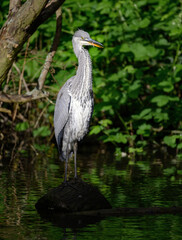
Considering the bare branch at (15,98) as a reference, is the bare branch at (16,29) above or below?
above

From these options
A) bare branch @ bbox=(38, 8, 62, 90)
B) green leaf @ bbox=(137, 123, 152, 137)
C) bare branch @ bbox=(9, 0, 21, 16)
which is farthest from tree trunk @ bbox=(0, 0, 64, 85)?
green leaf @ bbox=(137, 123, 152, 137)

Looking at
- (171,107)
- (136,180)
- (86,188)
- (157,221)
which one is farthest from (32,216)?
(171,107)

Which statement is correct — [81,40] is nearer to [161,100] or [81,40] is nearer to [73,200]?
[73,200]

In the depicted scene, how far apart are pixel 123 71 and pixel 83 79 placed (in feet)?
20.2

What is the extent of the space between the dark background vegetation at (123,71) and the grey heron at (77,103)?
459 centimetres

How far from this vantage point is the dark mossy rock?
23.3 ft

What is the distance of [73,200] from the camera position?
23.5 feet

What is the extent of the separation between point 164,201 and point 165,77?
20.9 feet

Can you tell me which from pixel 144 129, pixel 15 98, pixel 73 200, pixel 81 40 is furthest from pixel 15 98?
pixel 144 129

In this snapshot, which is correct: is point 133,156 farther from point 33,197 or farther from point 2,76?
point 2,76

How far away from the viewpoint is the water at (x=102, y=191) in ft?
19.7

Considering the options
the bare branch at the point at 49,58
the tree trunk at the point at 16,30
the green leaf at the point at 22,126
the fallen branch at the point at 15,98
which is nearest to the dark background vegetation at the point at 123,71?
the green leaf at the point at 22,126

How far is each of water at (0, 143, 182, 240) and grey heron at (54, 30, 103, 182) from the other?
1.01m

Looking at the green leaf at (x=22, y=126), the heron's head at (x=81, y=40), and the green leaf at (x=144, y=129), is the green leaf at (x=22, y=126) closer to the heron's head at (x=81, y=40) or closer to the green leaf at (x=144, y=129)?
the green leaf at (x=144, y=129)
